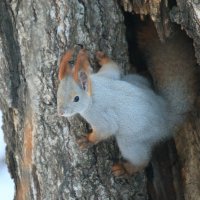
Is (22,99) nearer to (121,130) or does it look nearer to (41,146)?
(41,146)

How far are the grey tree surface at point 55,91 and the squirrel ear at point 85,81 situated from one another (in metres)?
0.18

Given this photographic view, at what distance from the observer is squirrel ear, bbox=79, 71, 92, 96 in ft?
8.11

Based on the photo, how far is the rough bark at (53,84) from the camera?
264 cm

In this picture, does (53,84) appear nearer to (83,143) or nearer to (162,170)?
(83,143)

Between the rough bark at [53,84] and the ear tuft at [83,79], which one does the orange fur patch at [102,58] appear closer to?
the rough bark at [53,84]

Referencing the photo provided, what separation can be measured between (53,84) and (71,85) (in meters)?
0.19

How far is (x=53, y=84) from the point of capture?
2.65 metres

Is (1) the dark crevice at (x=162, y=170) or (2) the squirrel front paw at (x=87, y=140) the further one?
(1) the dark crevice at (x=162, y=170)

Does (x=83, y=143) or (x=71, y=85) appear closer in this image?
(x=71, y=85)

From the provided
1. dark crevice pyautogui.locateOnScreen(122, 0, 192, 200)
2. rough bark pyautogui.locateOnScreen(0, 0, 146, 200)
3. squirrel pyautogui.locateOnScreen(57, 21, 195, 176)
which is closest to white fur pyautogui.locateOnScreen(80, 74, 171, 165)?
squirrel pyautogui.locateOnScreen(57, 21, 195, 176)

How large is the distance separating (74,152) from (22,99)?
30 cm

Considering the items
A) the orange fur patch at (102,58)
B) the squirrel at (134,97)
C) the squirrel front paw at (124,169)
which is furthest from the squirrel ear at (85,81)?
the squirrel front paw at (124,169)

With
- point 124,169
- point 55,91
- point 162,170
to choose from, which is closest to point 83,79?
point 55,91

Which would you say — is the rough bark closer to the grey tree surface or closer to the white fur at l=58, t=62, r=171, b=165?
the grey tree surface
